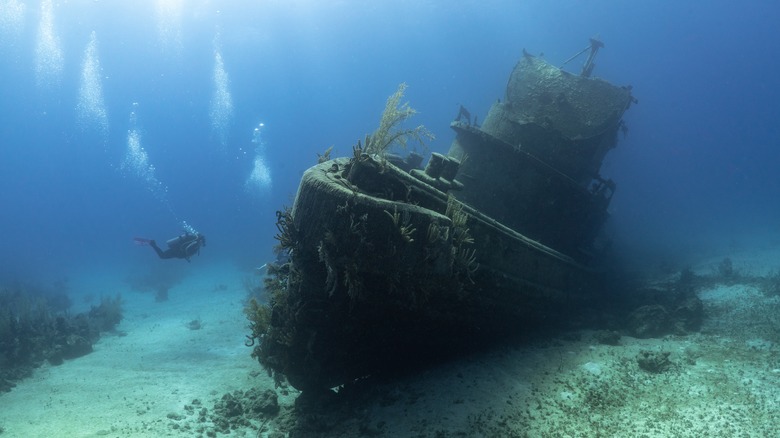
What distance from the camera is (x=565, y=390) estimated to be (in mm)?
5797

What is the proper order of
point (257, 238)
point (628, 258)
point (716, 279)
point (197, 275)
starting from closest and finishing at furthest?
1. point (716, 279)
2. point (628, 258)
3. point (197, 275)
4. point (257, 238)

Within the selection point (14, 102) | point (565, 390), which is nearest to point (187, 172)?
point (14, 102)

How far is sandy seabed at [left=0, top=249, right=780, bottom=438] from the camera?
16.7ft

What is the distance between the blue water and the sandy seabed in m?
73.2

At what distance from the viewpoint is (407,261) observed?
16.8ft

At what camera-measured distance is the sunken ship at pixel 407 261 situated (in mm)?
5027

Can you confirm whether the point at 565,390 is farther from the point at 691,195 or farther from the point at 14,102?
the point at 14,102

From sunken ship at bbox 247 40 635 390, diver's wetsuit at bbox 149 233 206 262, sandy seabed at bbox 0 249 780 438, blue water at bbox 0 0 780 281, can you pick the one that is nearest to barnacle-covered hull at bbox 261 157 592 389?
sunken ship at bbox 247 40 635 390

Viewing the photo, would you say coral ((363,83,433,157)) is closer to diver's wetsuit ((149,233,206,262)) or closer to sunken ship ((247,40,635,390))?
sunken ship ((247,40,635,390))

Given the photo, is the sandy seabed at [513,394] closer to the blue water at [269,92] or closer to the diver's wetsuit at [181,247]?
the diver's wetsuit at [181,247]

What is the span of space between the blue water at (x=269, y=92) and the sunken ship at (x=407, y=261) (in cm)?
7522

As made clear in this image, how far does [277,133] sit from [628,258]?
395 feet

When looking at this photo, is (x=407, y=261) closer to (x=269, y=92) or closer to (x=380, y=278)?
(x=380, y=278)

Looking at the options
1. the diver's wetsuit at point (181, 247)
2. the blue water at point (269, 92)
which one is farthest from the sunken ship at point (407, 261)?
the blue water at point (269, 92)
